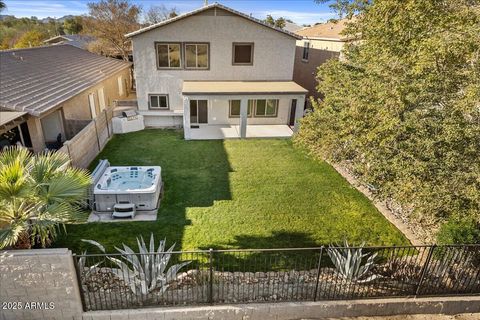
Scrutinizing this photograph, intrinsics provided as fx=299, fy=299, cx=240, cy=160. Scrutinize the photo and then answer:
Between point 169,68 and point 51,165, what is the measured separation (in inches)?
574

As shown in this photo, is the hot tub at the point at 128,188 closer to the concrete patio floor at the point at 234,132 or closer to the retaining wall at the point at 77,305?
the retaining wall at the point at 77,305

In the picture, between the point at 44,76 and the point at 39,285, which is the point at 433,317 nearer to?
the point at 39,285

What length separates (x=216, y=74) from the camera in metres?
20.5

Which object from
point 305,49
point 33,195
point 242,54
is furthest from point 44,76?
point 305,49

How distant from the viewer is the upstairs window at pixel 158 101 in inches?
817

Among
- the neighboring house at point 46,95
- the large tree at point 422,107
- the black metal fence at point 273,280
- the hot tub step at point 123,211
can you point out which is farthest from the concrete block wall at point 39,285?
the large tree at point 422,107

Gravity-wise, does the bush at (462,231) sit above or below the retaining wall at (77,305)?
above

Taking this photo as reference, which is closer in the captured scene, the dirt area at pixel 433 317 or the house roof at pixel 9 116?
A: the dirt area at pixel 433 317

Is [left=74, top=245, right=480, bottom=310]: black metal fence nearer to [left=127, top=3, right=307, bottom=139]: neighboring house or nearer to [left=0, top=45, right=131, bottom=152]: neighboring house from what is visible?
[left=0, top=45, right=131, bottom=152]: neighboring house

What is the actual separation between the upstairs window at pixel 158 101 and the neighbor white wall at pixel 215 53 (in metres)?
0.30

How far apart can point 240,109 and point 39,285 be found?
14452 mm

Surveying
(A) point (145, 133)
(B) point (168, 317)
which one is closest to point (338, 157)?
(B) point (168, 317)

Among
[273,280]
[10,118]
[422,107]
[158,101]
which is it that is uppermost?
[422,107]

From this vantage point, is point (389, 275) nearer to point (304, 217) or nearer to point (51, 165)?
point (304, 217)
